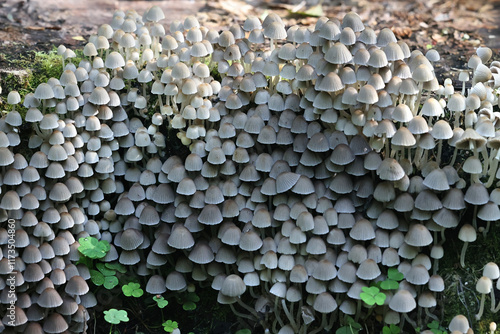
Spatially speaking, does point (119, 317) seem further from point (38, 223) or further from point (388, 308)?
point (388, 308)

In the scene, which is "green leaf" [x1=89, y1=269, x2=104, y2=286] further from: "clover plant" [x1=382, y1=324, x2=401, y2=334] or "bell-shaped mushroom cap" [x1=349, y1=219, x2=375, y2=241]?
"clover plant" [x1=382, y1=324, x2=401, y2=334]

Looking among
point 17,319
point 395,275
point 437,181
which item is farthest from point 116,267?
point 437,181

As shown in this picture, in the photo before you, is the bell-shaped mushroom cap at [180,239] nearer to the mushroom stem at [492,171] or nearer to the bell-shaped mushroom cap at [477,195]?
the bell-shaped mushroom cap at [477,195]

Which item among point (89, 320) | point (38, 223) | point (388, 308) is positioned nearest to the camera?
point (388, 308)

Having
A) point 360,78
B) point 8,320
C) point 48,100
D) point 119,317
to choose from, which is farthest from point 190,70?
point 8,320

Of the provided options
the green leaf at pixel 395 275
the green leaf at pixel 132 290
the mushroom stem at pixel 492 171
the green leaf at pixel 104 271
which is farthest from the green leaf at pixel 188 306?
the mushroom stem at pixel 492 171

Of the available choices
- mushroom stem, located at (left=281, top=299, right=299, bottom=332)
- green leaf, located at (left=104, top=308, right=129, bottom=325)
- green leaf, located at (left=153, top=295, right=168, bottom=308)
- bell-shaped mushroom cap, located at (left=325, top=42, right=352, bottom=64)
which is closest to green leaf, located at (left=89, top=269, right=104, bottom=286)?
green leaf, located at (left=104, top=308, right=129, bottom=325)
